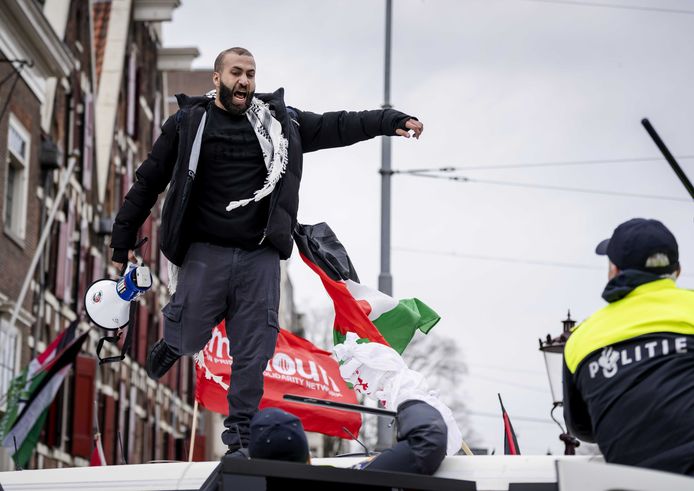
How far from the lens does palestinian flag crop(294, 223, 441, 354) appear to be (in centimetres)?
804

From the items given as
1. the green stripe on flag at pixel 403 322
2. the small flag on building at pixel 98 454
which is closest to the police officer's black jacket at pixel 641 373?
the green stripe on flag at pixel 403 322

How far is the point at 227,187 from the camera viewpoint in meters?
7.24

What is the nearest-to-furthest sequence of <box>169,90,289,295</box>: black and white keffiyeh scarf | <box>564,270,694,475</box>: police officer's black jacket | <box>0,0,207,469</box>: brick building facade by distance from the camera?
1. <box>564,270,694,475</box>: police officer's black jacket
2. <box>169,90,289,295</box>: black and white keffiyeh scarf
3. <box>0,0,207,469</box>: brick building facade

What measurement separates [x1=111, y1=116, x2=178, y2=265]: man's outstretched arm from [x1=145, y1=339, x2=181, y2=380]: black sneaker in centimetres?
52

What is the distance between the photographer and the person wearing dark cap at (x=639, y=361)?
15.7 ft

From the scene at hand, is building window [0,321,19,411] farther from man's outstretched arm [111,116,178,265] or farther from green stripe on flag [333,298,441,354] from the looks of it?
man's outstretched arm [111,116,178,265]

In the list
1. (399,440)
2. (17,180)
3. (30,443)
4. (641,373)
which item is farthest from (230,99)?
(17,180)

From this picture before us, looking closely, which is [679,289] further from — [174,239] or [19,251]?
[19,251]

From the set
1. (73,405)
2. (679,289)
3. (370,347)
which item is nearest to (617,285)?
(679,289)

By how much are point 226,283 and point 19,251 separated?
67.7 ft

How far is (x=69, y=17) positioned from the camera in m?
32.1

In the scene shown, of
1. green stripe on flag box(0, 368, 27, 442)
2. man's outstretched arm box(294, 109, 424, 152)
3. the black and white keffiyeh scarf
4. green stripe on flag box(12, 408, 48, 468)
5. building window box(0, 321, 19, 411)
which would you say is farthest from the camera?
building window box(0, 321, 19, 411)

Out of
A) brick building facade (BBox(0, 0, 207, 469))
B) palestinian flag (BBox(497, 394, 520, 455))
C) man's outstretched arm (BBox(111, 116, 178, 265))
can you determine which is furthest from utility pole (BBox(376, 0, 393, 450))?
man's outstretched arm (BBox(111, 116, 178, 265))

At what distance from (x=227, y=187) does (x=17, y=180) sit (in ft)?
70.2
